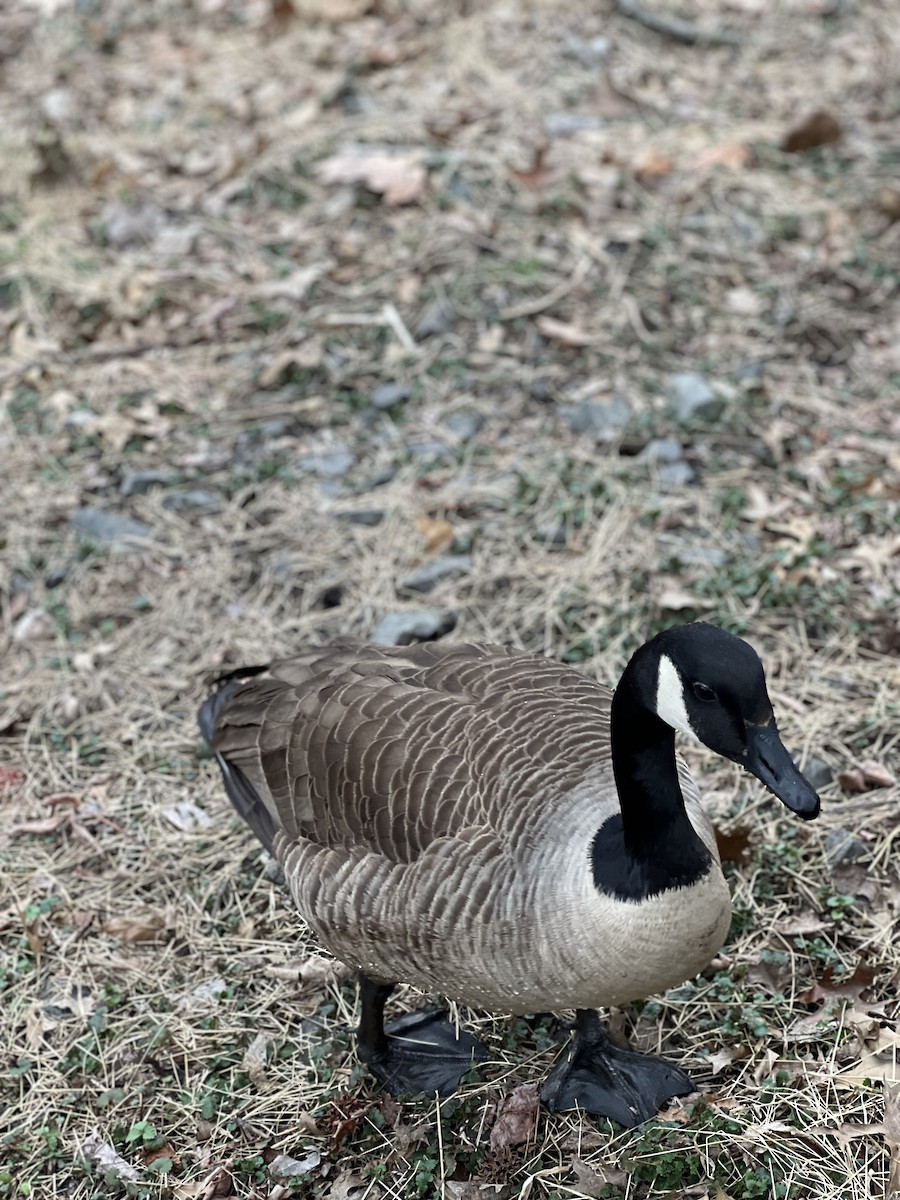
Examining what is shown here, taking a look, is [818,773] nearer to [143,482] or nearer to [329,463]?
[329,463]

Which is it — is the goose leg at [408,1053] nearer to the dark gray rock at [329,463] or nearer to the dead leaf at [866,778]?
the dead leaf at [866,778]

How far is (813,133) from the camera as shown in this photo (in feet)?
23.6

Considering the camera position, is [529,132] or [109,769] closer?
[109,769]

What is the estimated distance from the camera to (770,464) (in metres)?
5.35

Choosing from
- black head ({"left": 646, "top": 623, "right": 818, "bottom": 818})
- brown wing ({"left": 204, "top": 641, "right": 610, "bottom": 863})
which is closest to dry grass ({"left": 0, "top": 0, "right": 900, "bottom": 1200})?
brown wing ({"left": 204, "top": 641, "right": 610, "bottom": 863})

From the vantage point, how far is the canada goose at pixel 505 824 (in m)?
2.81

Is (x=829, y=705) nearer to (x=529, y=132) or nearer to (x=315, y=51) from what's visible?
(x=529, y=132)

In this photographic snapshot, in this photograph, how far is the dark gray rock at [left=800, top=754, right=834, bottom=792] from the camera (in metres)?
4.02

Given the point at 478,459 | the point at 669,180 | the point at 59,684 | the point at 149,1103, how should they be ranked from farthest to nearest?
the point at 669,180
the point at 478,459
the point at 59,684
the point at 149,1103

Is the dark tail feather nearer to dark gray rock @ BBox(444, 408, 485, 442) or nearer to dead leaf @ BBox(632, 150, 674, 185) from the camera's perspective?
dark gray rock @ BBox(444, 408, 485, 442)

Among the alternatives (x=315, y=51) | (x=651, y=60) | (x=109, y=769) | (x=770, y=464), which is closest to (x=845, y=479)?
(x=770, y=464)

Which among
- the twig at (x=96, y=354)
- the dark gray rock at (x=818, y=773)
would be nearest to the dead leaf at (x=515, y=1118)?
the dark gray rock at (x=818, y=773)

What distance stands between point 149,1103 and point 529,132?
5.83 m

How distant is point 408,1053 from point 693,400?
10.5 ft
